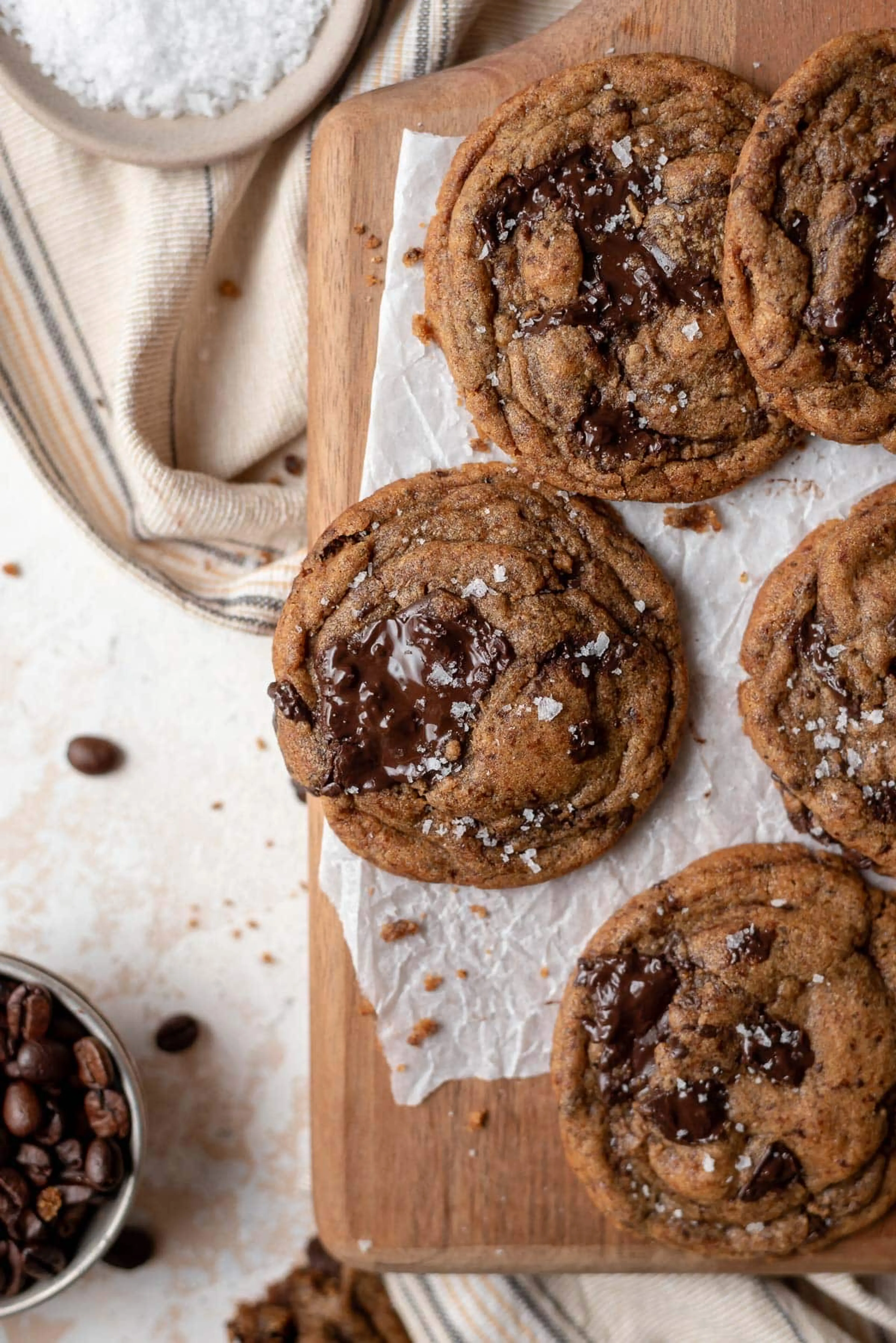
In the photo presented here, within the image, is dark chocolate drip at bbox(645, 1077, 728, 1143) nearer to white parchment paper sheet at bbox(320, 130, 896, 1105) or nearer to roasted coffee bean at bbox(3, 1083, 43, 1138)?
white parchment paper sheet at bbox(320, 130, 896, 1105)

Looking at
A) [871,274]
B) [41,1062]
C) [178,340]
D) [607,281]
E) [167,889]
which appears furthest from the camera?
[167,889]

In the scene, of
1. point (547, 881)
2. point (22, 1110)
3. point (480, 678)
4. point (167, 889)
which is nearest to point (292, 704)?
point (480, 678)

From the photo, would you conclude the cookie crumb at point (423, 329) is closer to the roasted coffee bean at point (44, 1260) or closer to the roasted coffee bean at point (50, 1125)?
the roasted coffee bean at point (50, 1125)

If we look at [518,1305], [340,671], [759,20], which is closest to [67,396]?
[340,671]


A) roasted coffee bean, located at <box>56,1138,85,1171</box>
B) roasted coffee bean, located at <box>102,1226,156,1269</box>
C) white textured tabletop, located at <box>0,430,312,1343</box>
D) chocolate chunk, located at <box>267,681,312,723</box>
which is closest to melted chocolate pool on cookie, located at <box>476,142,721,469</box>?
chocolate chunk, located at <box>267,681,312,723</box>

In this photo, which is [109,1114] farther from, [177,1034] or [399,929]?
[399,929]

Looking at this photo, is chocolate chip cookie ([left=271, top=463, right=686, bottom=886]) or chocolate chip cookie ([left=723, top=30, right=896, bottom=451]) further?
chocolate chip cookie ([left=271, top=463, right=686, bottom=886])

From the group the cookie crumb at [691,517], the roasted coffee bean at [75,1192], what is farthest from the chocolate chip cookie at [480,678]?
the roasted coffee bean at [75,1192]
